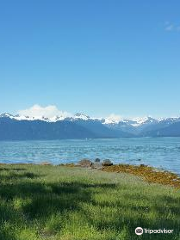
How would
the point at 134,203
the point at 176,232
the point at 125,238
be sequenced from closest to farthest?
1. the point at 125,238
2. the point at 176,232
3. the point at 134,203

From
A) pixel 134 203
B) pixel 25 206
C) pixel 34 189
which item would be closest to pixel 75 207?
pixel 25 206

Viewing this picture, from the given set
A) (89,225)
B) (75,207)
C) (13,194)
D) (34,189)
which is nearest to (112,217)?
(89,225)

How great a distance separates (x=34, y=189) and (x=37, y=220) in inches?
230

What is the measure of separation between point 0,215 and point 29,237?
181 cm

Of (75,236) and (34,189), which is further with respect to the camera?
(34,189)

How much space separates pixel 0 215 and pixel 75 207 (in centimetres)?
Result: 236

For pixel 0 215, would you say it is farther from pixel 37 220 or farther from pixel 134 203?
pixel 134 203

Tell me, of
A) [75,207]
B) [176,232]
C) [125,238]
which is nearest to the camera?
[125,238]

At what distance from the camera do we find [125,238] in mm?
7293

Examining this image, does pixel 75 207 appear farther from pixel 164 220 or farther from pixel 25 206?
pixel 164 220

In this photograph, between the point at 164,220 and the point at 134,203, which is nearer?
the point at 164,220

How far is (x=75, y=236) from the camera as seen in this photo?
25.2 feet

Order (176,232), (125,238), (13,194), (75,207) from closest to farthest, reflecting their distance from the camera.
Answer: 1. (125,238)
2. (176,232)
3. (75,207)
4. (13,194)

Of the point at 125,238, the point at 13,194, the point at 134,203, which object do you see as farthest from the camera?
the point at 13,194
